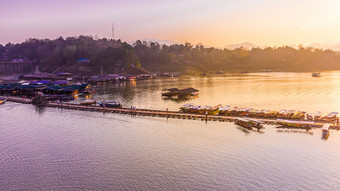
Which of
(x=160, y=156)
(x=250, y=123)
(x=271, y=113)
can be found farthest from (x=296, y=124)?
(x=160, y=156)

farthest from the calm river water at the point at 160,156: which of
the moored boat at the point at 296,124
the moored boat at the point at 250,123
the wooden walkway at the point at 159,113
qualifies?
the wooden walkway at the point at 159,113

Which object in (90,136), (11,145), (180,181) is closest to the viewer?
(180,181)

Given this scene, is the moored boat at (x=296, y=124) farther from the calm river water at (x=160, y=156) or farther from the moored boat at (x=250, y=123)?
the moored boat at (x=250, y=123)

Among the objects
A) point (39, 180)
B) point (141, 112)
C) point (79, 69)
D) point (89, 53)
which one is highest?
point (89, 53)

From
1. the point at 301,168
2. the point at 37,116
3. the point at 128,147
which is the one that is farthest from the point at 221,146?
the point at 37,116

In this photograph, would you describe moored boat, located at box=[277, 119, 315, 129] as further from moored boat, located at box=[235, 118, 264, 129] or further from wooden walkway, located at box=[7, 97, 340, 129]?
moored boat, located at box=[235, 118, 264, 129]

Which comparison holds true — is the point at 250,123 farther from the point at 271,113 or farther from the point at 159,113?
the point at 159,113

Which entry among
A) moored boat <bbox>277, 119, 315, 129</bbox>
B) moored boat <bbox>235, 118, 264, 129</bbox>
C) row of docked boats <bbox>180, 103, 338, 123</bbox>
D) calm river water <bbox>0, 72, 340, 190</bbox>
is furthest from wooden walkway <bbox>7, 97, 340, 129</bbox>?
moored boat <bbox>235, 118, 264, 129</bbox>

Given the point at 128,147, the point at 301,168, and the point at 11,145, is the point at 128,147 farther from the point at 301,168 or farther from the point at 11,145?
the point at 301,168
